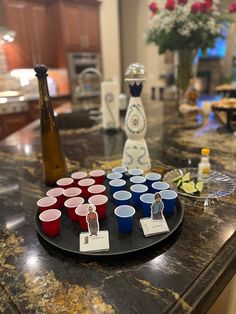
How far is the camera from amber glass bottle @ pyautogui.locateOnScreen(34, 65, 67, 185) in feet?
2.43

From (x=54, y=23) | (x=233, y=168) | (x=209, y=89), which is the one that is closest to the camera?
(x=233, y=168)

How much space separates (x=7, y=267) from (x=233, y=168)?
2.66 feet

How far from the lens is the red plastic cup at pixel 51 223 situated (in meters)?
0.55

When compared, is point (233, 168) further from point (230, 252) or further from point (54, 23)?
point (54, 23)

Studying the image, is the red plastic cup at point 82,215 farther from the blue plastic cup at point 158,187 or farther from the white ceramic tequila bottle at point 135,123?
the white ceramic tequila bottle at point 135,123

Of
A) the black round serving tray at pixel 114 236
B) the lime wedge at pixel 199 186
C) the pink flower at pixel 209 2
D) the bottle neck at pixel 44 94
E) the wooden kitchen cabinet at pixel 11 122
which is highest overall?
the pink flower at pixel 209 2

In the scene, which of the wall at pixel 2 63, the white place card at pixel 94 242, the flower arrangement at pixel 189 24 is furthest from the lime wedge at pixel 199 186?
the wall at pixel 2 63

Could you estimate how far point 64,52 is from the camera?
365 centimetres

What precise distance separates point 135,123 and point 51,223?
46cm

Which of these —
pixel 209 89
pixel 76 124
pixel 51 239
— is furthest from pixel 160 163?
pixel 209 89

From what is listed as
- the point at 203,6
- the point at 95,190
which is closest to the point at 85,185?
the point at 95,190

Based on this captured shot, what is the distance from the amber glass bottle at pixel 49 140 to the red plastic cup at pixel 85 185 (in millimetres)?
149

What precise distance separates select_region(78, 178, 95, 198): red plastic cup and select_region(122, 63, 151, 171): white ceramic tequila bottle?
0.71 ft

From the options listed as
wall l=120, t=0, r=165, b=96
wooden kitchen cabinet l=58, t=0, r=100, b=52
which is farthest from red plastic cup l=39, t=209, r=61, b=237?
wall l=120, t=0, r=165, b=96
